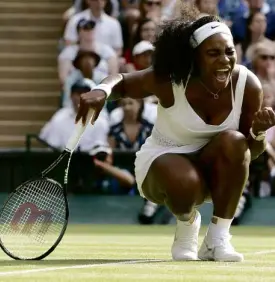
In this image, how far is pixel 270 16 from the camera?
16.8m

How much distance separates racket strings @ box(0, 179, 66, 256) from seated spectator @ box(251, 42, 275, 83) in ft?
25.8

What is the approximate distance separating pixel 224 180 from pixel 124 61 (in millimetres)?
8962

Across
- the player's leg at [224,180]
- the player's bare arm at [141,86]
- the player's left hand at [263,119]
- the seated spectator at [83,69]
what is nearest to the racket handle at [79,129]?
the player's bare arm at [141,86]

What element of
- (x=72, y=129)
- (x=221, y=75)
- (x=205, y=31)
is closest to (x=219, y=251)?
(x=221, y=75)

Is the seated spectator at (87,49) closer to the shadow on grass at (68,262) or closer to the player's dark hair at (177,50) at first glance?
the player's dark hair at (177,50)

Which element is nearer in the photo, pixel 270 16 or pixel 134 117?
pixel 134 117

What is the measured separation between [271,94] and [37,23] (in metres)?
5.07

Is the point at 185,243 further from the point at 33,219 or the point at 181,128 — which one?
the point at 33,219

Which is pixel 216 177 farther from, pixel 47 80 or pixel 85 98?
pixel 47 80

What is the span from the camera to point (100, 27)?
55.6 ft

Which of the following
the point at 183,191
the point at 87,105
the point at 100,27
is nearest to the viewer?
the point at 87,105

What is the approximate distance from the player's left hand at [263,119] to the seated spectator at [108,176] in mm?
6305

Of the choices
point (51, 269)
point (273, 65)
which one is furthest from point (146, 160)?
point (273, 65)

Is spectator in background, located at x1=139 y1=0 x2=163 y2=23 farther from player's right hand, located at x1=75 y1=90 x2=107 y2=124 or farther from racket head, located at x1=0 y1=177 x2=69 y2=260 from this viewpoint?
player's right hand, located at x1=75 y1=90 x2=107 y2=124
